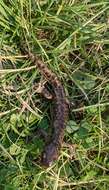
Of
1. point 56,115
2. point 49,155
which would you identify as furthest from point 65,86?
point 49,155

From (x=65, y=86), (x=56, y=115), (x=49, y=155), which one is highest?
(x=65, y=86)

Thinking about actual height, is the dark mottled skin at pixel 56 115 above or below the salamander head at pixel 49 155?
above

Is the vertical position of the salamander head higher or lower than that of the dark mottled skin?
lower

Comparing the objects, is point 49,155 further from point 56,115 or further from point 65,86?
point 65,86

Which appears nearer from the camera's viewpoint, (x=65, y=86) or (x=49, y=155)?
(x=49, y=155)
